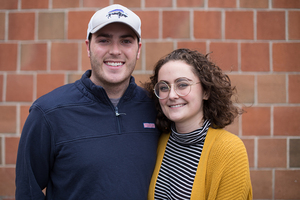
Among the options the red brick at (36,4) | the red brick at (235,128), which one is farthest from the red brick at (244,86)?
the red brick at (36,4)

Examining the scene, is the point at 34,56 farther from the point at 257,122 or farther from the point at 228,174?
the point at 257,122

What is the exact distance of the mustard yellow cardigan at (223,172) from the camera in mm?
1371

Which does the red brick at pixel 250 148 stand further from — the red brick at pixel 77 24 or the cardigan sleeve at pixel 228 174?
the red brick at pixel 77 24

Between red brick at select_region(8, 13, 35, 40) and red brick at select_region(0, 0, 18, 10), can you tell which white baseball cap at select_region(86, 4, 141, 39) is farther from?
red brick at select_region(0, 0, 18, 10)

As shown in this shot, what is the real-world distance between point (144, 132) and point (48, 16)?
1.64m

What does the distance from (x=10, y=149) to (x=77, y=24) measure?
142 cm

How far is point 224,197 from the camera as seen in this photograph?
54.4 inches

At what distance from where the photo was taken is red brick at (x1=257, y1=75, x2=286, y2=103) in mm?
2381

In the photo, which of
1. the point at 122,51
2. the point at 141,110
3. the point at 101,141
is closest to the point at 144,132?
the point at 141,110

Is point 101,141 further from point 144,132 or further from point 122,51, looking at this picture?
point 122,51

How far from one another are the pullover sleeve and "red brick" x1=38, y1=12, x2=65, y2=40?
1.22m

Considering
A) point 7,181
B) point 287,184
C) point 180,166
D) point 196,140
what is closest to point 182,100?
point 196,140

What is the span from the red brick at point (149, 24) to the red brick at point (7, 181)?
6.25 ft

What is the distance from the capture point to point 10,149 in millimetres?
2404
